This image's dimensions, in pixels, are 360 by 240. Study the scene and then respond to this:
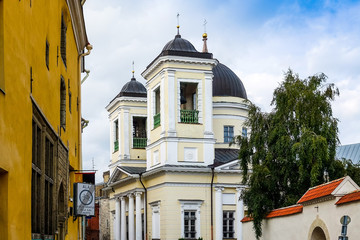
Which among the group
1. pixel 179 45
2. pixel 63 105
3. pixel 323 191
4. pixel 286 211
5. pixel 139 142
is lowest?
pixel 286 211

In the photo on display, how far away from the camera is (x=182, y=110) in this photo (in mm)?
46969

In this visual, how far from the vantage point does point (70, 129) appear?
2098 cm

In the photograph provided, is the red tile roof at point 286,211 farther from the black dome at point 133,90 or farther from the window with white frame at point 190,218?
the black dome at point 133,90

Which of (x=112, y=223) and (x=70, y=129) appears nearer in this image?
(x=70, y=129)

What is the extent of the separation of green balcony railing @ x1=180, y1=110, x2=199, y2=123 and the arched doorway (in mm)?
27053

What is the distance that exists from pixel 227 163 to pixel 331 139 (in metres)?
16.8

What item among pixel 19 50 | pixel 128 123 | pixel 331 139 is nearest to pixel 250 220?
pixel 331 139

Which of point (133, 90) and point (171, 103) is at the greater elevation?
point (133, 90)

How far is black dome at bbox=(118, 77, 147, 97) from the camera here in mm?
59094

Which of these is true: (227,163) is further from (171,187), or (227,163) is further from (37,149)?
(37,149)

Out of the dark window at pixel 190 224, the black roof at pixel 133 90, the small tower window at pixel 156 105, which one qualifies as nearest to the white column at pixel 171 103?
the small tower window at pixel 156 105

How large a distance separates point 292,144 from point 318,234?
988cm

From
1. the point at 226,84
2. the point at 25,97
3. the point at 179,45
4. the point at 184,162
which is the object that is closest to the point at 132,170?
the point at 184,162

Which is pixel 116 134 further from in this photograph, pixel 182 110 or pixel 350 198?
pixel 350 198
